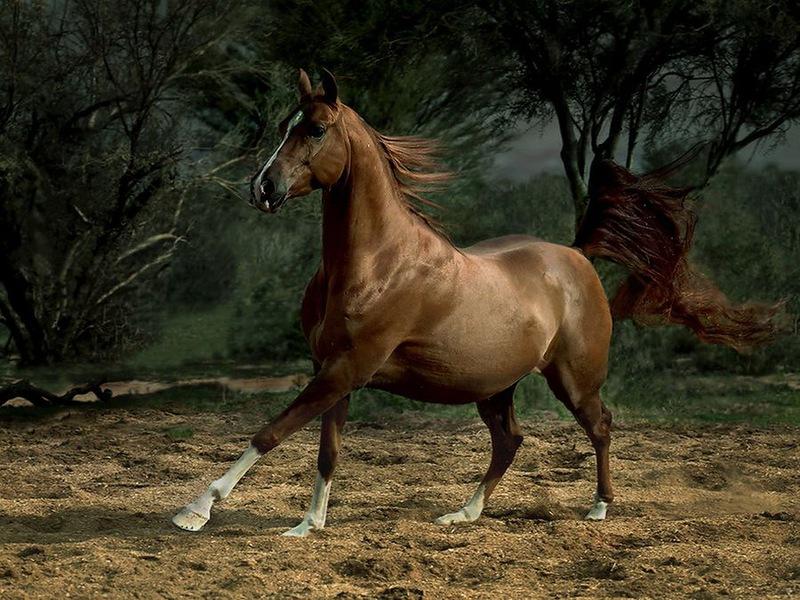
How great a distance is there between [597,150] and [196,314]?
6.94m

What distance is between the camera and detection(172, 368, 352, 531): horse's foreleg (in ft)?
14.8

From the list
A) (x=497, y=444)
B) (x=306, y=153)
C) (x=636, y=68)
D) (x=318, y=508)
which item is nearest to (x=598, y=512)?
(x=497, y=444)

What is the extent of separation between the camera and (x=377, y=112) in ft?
46.8

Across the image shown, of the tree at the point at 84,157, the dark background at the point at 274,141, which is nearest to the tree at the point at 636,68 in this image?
the dark background at the point at 274,141

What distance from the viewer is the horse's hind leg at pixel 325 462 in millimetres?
4973

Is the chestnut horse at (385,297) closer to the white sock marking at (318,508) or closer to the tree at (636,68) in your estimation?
the white sock marking at (318,508)

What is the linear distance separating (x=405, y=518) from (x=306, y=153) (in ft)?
7.23

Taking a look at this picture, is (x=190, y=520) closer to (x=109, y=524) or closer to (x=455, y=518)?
(x=109, y=524)

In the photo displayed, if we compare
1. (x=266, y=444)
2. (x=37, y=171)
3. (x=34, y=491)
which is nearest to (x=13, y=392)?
(x=37, y=171)

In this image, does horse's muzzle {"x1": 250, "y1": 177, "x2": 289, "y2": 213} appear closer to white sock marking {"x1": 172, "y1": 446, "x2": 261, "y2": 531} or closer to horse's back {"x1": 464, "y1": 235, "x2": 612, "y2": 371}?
white sock marking {"x1": 172, "y1": 446, "x2": 261, "y2": 531}

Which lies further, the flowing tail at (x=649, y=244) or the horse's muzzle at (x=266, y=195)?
the flowing tail at (x=649, y=244)

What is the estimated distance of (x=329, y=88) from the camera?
4508mm

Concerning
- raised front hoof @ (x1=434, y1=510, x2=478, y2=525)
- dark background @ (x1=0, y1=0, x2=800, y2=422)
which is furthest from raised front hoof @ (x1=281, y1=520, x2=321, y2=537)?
dark background @ (x1=0, y1=0, x2=800, y2=422)

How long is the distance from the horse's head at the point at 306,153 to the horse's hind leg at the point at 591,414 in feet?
5.99
